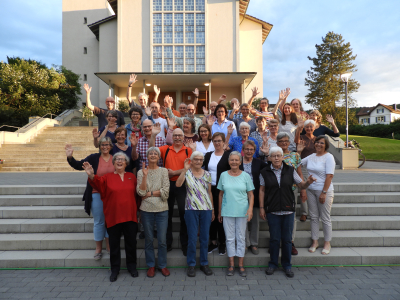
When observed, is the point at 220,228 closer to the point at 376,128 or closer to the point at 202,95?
the point at 202,95

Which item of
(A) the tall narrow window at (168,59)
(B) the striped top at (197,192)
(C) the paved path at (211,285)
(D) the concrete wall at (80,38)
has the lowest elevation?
(C) the paved path at (211,285)

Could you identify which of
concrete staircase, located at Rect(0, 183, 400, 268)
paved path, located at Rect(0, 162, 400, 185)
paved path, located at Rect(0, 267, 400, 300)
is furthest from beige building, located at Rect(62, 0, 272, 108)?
paved path, located at Rect(0, 267, 400, 300)

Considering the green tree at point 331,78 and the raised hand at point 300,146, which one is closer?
the raised hand at point 300,146

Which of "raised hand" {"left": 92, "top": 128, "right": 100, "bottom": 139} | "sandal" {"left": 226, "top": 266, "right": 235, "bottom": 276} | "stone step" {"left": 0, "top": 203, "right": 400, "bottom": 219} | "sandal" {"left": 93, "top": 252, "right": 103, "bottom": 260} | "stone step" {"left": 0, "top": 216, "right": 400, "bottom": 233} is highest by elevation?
"raised hand" {"left": 92, "top": 128, "right": 100, "bottom": 139}

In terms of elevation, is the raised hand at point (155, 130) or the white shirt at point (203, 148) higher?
the raised hand at point (155, 130)

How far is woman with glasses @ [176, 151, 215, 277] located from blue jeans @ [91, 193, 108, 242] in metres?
1.38

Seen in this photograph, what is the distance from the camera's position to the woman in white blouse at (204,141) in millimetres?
4938

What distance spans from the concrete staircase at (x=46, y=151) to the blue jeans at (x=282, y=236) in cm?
979

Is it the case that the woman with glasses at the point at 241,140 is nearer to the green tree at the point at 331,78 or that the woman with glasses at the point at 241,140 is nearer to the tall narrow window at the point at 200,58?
the tall narrow window at the point at 200,58

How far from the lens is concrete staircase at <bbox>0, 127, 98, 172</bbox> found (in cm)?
1144

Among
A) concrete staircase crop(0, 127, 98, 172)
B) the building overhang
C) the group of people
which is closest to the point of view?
the group of people

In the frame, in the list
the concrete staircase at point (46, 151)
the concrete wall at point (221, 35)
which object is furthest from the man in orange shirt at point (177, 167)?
the concrete wall at point (221, 35)

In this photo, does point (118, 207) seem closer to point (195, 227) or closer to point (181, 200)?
point (181, 200)

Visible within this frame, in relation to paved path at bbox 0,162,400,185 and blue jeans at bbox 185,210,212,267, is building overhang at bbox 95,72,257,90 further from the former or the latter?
blue jeans at bbox 185,210,212,267
